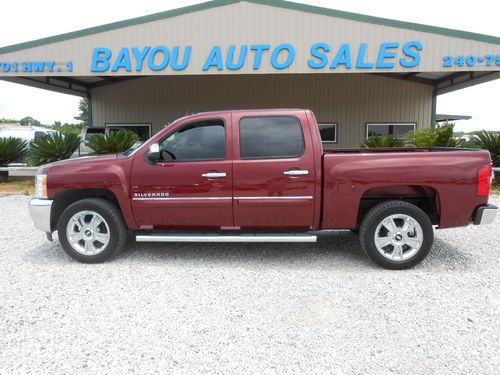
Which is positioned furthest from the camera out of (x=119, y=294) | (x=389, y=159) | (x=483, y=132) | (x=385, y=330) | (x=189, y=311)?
(x=483, y=132)

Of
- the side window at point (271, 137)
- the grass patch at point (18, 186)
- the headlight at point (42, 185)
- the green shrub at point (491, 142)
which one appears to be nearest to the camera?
the side window at point (271, 137)

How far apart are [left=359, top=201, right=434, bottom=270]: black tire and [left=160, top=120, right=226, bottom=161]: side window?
1899mm

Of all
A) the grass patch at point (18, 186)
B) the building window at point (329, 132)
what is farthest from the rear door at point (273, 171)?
the building window at point (329, 132)

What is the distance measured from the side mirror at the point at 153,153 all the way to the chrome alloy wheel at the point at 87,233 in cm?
97

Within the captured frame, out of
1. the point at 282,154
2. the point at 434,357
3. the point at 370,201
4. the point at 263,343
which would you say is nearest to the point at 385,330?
the point at 434,357

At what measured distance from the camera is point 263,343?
284 centimetres

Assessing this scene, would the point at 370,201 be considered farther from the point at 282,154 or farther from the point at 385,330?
the point at 385,330

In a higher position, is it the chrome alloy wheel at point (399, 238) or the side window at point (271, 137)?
the side window at point (271, 137)

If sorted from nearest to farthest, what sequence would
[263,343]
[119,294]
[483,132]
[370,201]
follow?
[263,343]
[119,294]
[370,201]
[483,132]

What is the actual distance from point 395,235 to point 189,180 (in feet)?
8.17

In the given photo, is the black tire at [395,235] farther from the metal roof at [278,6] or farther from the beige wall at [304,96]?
the beige wall at [304,96]

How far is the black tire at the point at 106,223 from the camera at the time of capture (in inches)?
178

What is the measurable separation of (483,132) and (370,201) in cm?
944

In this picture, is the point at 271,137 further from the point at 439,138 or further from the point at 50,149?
the point at 50,149
